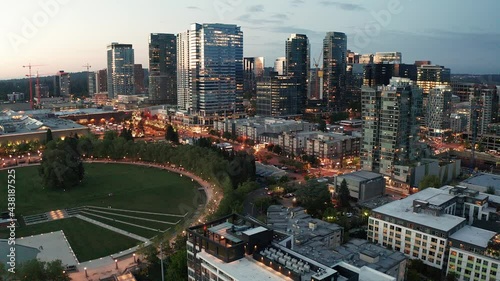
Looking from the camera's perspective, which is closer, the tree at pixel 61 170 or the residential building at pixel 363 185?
the residential building at pixel 363 185

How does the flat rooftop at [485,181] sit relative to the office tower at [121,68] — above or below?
below

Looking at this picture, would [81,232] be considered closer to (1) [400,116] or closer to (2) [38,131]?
(1) [400,116]

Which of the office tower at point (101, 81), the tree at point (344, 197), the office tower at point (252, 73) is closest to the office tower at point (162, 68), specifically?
the office tower at point (252, 73)

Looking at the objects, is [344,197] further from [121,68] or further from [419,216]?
[121,68]

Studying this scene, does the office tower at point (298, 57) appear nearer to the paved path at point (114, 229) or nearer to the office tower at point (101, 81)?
the paved path at point (114, 229)

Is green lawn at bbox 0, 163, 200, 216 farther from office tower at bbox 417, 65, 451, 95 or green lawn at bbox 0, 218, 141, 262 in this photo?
office tower at bbox 417, 65, 451, 95

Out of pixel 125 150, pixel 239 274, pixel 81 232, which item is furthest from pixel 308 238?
pixel 125 150

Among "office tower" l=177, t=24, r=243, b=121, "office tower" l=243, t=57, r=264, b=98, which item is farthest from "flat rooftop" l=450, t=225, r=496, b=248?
"office tower" l=243, t=57, r=264, b=98
